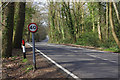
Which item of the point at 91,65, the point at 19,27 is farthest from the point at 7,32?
the point at 91,65

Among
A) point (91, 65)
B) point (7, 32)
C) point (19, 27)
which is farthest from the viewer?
point (19, 27)

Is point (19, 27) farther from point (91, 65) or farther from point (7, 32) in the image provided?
point (91, 65)

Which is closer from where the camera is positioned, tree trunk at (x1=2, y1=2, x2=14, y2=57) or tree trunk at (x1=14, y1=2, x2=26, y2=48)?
tree trunk at (x1=2, y1=2, x2=14, y2=57)

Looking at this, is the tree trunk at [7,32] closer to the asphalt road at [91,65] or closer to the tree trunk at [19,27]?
the asphalt road at [91,65]

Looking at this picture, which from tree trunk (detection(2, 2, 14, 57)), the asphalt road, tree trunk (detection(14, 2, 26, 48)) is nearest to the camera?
the asphalt road

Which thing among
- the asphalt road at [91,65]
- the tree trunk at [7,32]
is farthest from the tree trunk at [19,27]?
the asphalt road at [91,65]

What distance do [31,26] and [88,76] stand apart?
365 centimetres

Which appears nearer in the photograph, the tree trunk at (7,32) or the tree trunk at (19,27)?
the tree trunk at (7,32)

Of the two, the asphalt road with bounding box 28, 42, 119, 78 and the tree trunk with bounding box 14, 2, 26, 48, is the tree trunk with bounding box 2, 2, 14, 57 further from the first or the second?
the tree trunk with bounding box 14, 2, 26, 48

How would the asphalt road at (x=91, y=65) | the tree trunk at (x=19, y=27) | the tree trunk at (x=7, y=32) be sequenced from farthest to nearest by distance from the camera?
the tree trunk at (x=19, y=27), the tree trunk at (x=7, y=32), the asphalt road at (x=91, y=65)

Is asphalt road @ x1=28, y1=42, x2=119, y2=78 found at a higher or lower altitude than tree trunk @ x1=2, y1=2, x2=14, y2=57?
lower

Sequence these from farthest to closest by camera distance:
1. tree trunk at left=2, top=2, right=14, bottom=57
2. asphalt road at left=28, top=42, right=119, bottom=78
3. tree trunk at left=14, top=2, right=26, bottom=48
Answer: tree trunk at left=14, top=2, right=26, bottom=48, tree trunk at left=2, top=2, right=14, bottom=57, asphalt road at left=28, top=42, right=119, bottom=78

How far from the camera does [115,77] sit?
18.4ft

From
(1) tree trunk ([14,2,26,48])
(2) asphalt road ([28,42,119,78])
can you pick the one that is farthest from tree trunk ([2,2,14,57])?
(1) tree trunk ([14,2,26,48])
